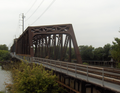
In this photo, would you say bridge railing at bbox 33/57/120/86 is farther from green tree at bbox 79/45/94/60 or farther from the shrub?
green tree at bbox 79/45/94/60

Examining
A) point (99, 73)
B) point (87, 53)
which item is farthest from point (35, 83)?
point (87, 53)

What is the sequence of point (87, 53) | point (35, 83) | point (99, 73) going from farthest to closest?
point (87, 53)
point (35, 83)
point (99, 73)

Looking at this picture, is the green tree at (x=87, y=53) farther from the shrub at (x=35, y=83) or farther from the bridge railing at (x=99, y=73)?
the bridge railing at (x=99, y=73)

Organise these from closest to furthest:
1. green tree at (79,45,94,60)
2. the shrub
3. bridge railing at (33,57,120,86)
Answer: bridge railing at (33,57,120,86), the shrub, green tree at (79,45,94,60)

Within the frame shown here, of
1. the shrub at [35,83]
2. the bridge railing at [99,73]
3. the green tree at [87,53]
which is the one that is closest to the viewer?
the bridge railing at [99,73]

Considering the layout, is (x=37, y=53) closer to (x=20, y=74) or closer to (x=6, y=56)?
(x=20, y=74)

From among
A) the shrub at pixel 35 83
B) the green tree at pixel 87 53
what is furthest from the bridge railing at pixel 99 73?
the green tree at pixel 87 53

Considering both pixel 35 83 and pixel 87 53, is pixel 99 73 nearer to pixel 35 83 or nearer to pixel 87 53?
pixel 35 83

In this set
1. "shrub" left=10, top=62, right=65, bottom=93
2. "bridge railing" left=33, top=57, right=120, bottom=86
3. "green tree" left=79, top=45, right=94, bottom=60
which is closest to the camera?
"bridge railing" left=33, top=57, right=120, bottom=86

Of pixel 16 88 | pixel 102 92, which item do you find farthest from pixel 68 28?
pixel 102 92

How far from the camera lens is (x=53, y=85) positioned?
11211 mm

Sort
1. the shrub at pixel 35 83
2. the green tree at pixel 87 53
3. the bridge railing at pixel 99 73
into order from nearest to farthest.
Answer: the bridge railing at pixel 99 73, the shrub at pixel 35 83, the green tree at pixel 87 53

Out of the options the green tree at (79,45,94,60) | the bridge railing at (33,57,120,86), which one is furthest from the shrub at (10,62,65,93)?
the green tree at (79,45,94,60)

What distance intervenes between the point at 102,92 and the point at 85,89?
1.57 m
